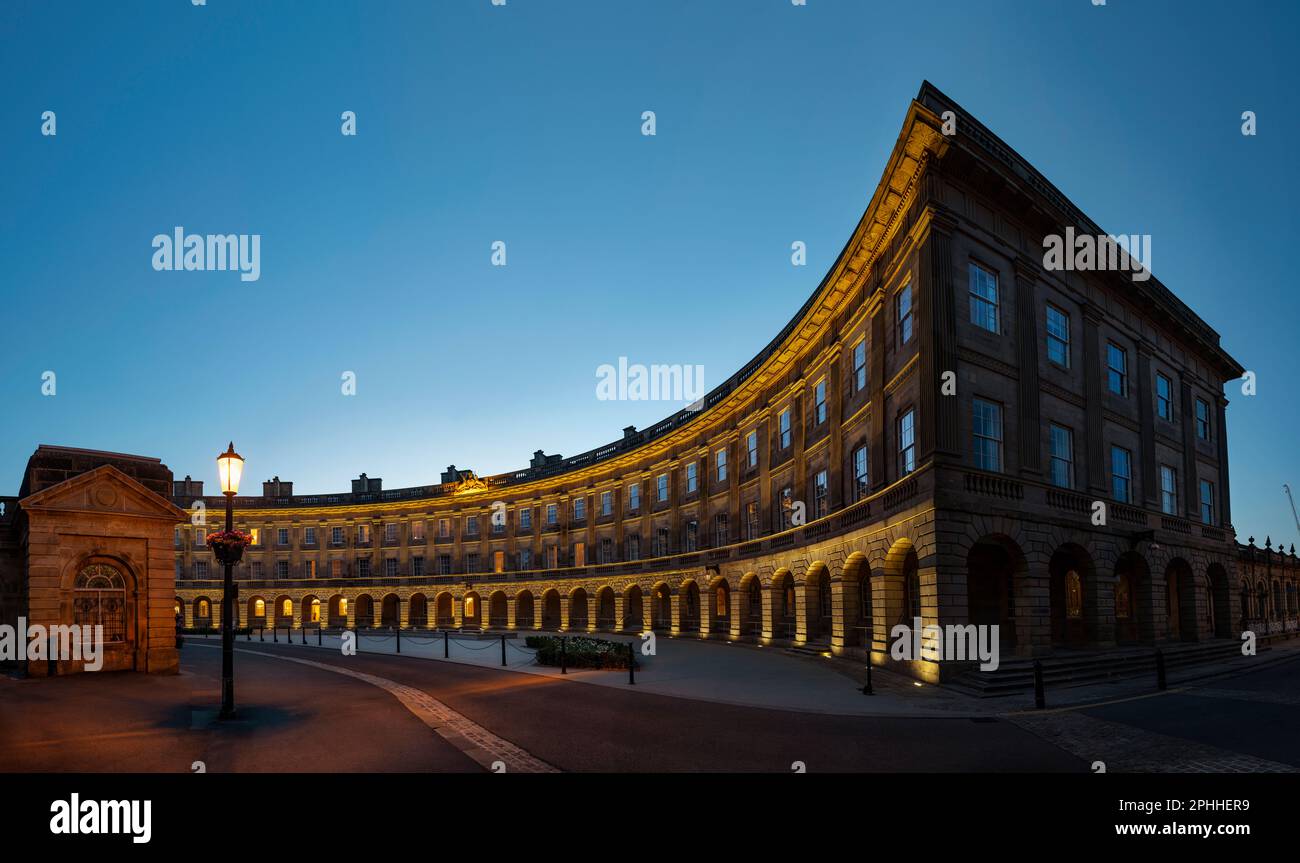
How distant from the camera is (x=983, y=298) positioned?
2152 cm

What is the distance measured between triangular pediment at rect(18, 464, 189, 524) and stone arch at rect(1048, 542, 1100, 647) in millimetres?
28177

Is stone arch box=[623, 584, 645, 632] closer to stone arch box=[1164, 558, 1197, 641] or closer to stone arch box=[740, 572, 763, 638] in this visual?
stone arch box=[740, 572, 763, 638]

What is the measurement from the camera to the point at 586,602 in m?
56.9

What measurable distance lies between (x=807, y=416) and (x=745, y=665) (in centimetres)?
1228

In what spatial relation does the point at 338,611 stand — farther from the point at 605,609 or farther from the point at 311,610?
the point at 605,609

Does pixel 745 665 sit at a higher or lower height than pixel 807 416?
lower

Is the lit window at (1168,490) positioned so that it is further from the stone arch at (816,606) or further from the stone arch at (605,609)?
the stone arch at (605,609)

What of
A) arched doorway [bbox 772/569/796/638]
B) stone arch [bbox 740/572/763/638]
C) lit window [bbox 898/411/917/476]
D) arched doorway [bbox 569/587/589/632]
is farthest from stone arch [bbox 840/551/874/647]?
arched doorway [bbox 569/587/589/632]

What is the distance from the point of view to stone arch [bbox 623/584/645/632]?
167ft

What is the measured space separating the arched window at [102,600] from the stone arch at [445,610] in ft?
154

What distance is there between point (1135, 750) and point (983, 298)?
14.4 metres
